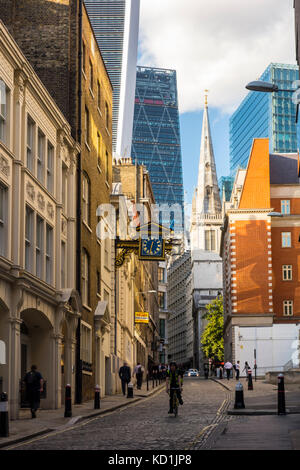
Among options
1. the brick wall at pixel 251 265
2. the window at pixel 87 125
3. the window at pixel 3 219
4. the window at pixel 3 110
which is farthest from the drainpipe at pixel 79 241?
the brick wall at pixel 251 265

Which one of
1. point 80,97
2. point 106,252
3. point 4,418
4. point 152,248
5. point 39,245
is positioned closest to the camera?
point 4,418

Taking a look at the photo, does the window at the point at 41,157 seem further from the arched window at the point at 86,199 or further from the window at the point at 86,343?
the window at the point at 86,343

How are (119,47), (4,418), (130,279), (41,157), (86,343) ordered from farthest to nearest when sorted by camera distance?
(119,47)
(130,279)
(86,343)
(41,157)
(4,418)

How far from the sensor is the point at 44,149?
2997 cm

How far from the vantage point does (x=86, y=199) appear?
37688 millimetres

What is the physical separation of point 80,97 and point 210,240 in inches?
6282

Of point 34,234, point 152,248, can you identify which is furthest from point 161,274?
point 34,234

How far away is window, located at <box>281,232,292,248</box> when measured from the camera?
82.1 meters

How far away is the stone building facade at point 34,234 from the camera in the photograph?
80.3 feet

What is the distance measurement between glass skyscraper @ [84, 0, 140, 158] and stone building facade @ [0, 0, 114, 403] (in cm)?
13568

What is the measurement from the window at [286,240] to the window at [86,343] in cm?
4728

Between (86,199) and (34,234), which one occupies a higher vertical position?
(86,199)

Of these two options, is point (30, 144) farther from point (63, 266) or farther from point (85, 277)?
point (85, 277)

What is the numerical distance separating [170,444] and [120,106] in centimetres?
17323
